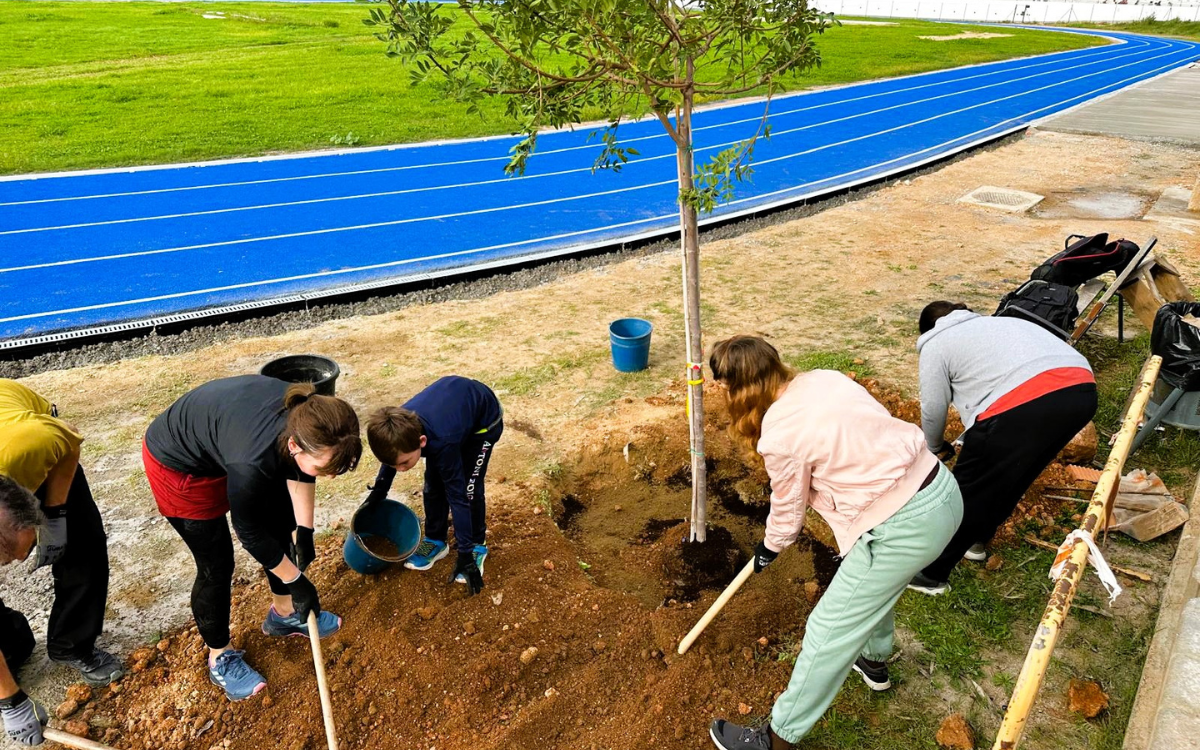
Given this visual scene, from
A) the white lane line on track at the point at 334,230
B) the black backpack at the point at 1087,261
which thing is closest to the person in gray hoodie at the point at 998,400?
the black backpack at the point at 1087,261

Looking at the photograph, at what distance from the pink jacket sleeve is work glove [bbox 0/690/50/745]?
2.99m

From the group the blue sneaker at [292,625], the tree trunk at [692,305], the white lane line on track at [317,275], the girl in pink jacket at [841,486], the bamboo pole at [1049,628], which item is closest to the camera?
the bamboo pole at [1049,628]

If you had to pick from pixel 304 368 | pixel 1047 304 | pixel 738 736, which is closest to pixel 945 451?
pixel 1047 304

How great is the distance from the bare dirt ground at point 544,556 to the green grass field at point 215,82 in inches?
140

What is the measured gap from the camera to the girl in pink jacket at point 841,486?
8.27 feet

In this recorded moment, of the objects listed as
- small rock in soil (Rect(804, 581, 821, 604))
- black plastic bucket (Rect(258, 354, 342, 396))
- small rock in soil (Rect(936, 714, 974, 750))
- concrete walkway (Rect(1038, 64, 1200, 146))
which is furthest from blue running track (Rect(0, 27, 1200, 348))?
small rock in soil (Rect(936, 714, 974, 750))

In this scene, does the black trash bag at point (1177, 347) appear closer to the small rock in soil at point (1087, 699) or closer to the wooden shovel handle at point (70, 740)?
the small rock in soil at point (1087, 699)

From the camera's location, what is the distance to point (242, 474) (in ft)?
8.80

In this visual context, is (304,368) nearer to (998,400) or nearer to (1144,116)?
(998,400)

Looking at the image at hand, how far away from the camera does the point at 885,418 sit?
2.58m

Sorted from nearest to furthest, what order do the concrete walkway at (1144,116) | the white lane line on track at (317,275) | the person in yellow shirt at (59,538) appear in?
the person in yellow shirt at (59,538) → the white lane line on track at (317,275) → the concrete walkway at (1144,116)

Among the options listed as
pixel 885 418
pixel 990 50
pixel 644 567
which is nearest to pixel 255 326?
pixel 644 567

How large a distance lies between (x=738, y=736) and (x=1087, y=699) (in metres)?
1.49

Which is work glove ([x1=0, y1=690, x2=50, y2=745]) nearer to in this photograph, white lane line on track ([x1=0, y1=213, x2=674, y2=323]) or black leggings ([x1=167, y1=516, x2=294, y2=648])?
black leggings ([x1=167, y1=516, x2=294, y2=648])
